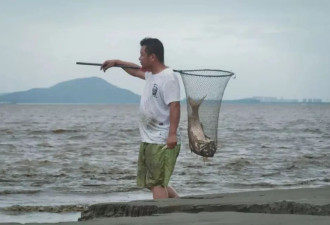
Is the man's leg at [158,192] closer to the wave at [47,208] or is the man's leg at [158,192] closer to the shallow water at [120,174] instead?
the shallow water at [120,174]


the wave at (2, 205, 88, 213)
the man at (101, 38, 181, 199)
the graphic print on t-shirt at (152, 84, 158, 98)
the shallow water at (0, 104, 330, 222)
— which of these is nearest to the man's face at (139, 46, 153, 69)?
the man at (101, 38, 181, 199)

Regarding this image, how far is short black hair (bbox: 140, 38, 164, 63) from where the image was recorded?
22.2ft

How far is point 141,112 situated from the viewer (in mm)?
6805

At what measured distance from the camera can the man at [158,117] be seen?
663 cm

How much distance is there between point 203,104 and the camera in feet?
24.2

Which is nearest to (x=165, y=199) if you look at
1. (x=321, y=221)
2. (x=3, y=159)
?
(x=321, y=221)

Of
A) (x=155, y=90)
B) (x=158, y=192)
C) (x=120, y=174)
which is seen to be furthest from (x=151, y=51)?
(x=120, y=174)

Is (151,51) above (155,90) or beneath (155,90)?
above

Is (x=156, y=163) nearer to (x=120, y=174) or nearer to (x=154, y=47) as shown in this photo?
(x=154, y=47)

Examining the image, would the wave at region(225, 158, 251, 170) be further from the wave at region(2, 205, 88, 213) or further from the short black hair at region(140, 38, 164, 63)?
the short black hair at region(140, 38, 164, 63)

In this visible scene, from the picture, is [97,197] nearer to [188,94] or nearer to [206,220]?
[188,94]

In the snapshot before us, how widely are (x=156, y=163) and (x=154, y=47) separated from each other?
1.11 m

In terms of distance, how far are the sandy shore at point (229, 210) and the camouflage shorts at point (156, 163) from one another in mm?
288

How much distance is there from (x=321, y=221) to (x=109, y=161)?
52.3 ft
